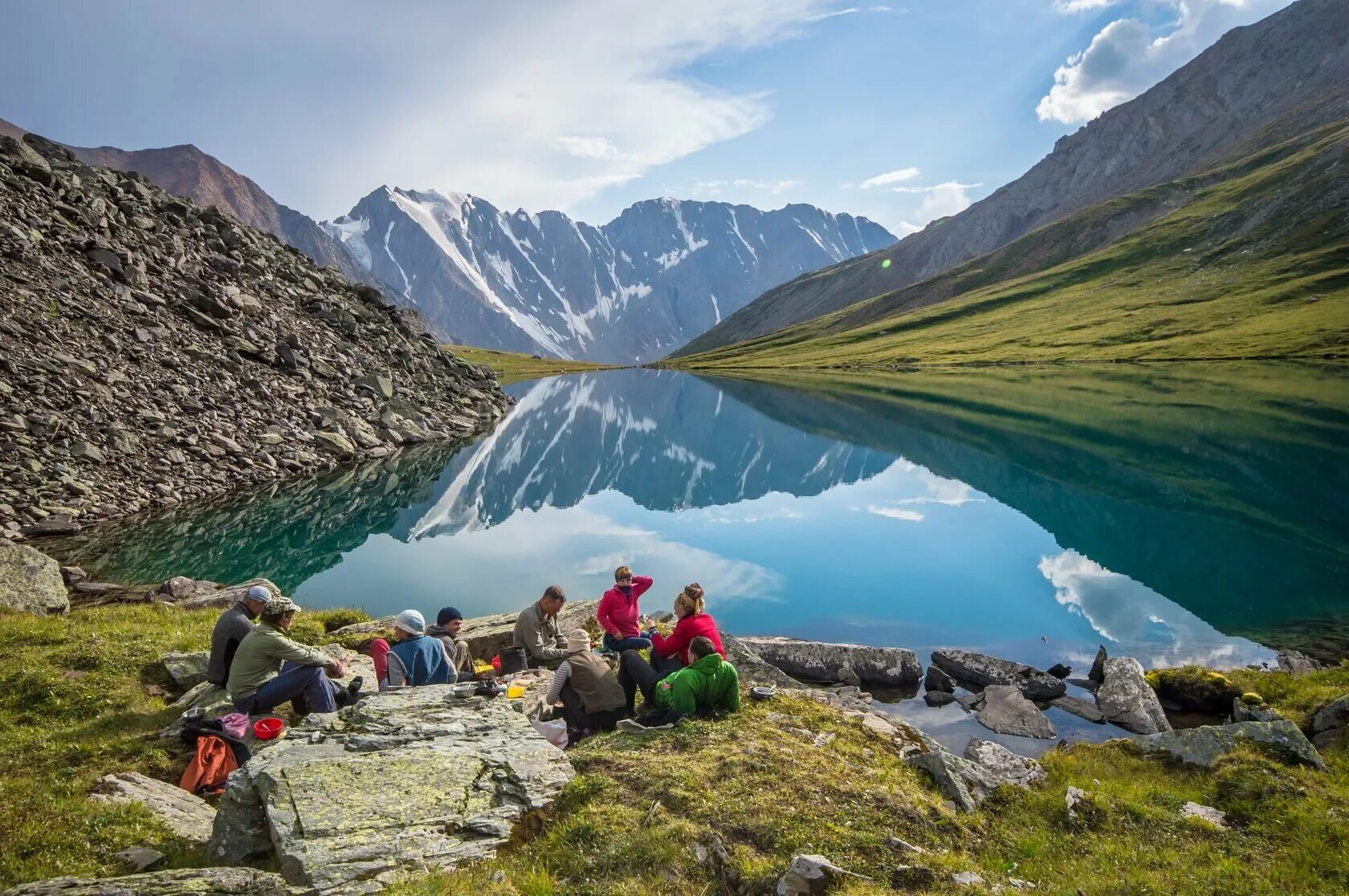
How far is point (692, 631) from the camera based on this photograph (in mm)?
13328

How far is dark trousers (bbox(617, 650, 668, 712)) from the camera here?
43.4ft

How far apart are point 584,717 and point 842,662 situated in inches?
330

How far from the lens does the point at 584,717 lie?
1296 centimetres

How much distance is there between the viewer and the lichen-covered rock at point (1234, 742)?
10.9 meters

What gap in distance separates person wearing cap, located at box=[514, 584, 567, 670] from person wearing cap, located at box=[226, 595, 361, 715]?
4039 mm

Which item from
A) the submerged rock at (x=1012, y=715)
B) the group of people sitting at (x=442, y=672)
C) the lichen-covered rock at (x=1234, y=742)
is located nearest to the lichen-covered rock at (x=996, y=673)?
the submerged rock at (x=1012, y=715)

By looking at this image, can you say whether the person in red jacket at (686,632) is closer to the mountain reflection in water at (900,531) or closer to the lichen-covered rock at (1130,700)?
the mountain reflection in water at (900,531)

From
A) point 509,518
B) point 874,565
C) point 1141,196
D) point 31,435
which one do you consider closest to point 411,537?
point 509,518

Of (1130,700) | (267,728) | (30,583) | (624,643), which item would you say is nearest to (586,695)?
(624,643)

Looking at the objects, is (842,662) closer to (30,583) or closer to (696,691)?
(696,691)

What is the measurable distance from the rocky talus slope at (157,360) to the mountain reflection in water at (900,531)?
327cm

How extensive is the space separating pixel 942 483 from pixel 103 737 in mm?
42050

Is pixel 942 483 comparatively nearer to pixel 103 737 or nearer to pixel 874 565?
pixel 874 565

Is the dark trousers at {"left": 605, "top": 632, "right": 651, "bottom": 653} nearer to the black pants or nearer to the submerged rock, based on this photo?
the black pants
